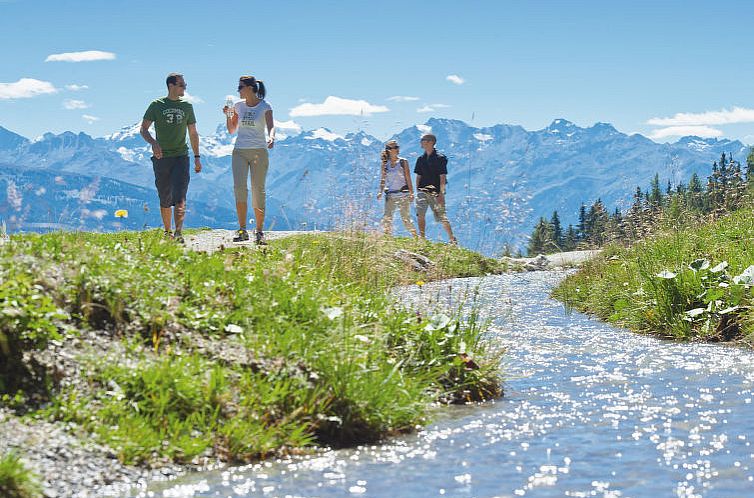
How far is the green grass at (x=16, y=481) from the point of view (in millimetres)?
4832

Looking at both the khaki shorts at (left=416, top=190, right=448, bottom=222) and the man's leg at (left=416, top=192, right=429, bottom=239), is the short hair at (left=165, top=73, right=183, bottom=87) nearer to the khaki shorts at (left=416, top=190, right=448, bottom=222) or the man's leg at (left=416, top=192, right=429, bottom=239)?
the khaki shorts at (left=416, top=190, right=448, bottom=222)

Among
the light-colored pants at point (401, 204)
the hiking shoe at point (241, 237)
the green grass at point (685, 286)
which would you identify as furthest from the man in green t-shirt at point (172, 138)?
the green grass at point (685, 286)

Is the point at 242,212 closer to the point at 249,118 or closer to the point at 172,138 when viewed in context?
the point at 249,118

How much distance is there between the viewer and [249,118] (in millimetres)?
16047

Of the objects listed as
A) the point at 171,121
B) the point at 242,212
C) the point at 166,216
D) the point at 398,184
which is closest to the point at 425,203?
the point at 398,184

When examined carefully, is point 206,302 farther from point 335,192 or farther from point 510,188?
point 510,188

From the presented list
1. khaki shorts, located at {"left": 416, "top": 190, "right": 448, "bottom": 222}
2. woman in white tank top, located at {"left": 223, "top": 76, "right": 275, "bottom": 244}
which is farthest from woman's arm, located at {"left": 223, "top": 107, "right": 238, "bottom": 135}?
khaki shorts, located at {"left": 416, "top": 190, "right": 448, "bottom": 222}

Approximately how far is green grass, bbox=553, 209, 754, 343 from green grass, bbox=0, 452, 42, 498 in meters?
8.90

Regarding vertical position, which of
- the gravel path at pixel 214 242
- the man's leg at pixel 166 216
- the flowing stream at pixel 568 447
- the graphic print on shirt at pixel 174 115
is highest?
the graphic print on shirt at pixel 174 115

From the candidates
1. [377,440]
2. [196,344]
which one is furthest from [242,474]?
[196,344]

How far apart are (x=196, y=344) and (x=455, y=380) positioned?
2626 millimetres

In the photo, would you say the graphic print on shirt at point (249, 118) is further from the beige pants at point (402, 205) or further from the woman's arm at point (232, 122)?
the beige pants at point (402, 205)

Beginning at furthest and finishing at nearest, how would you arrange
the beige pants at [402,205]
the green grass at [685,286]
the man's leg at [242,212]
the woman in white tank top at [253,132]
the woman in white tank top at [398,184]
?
1. the woman in white tank top at [398,184]
2. the beige pants at [402,205]
3. the man's leg at [242,212]
4. the woman in white tank top at [253,132]
5. the green grass at [685,286]

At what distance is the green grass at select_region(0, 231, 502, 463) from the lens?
6164 millimetres
